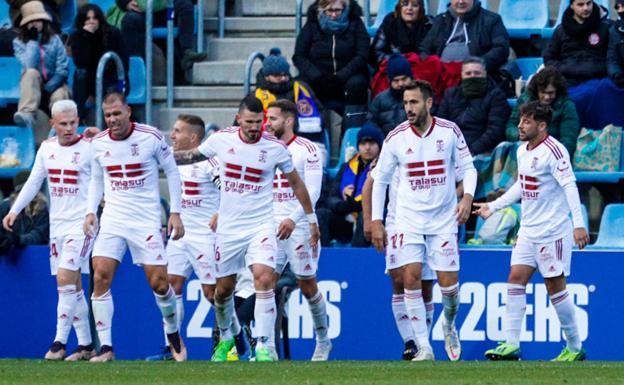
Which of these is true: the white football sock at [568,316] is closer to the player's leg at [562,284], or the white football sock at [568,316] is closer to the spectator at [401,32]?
the player's leg at [562,284]

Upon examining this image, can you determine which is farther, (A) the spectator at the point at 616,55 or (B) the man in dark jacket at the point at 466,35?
(B) the man in dark jacket at the point at 466,35

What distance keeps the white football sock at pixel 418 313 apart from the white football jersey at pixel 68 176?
2854mm

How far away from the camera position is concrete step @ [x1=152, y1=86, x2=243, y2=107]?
17141 millimetres

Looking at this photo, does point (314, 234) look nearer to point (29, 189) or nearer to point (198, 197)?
point (198, 197)

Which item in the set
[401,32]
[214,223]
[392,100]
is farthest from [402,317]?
[401,32]

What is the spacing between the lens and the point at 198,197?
46.2ft

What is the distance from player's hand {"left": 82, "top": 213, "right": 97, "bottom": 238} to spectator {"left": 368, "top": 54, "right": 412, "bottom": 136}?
3.56 m

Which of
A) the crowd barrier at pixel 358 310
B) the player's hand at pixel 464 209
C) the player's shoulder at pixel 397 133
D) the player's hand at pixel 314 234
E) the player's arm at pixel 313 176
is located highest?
the player's shoulder at pixel 397 133

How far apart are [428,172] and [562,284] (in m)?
1.38

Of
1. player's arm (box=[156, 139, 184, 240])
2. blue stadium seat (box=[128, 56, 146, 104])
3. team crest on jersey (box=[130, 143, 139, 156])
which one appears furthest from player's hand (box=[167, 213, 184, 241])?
blue stadium seat (box=[128, 56, 146, 104])

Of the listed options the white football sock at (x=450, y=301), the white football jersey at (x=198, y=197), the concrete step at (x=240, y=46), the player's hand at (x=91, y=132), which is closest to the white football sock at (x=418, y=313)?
the white football sock at (x=450, y=301)

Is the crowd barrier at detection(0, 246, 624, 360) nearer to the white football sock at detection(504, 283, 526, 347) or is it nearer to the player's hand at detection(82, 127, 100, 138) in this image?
the white football sock at detection(504, 283, 526, 347)

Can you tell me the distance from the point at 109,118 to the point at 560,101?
4200 mm

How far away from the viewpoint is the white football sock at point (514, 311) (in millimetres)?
12820
